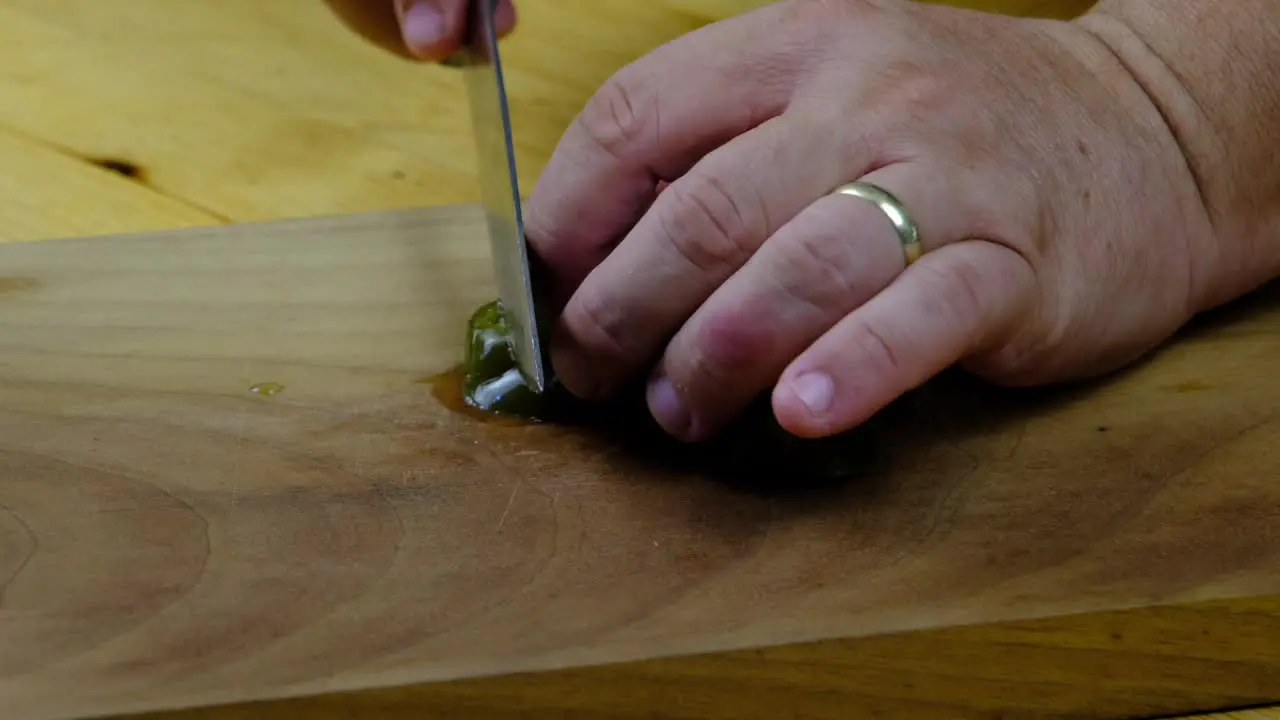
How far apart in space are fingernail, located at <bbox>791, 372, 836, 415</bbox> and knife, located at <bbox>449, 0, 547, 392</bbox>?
16 cm

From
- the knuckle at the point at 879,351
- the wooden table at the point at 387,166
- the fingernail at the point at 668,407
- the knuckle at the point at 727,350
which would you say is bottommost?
the wooden table at the point at 387,166

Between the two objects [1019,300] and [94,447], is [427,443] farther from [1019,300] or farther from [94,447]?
[1019,300]

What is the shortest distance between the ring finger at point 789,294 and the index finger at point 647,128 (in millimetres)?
115

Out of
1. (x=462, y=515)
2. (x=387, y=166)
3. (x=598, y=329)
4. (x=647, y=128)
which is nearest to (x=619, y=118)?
(x=647, y=128)

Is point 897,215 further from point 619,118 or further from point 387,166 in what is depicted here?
point 387,166

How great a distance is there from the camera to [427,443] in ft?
2.44

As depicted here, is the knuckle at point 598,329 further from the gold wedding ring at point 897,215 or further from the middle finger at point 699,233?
the gold wedding ring at point 897,215

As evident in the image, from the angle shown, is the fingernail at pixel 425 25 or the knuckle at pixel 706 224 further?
the fingernail at pixel 425 25

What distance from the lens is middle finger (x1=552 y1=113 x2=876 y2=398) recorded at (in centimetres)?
70

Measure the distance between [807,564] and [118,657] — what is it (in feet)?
1.16

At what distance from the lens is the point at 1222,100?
85 cm

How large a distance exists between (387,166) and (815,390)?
1.99 feet

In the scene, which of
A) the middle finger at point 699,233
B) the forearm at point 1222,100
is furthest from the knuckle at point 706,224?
the forearm at point 1222,100

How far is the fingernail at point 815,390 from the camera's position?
62 centimetres
